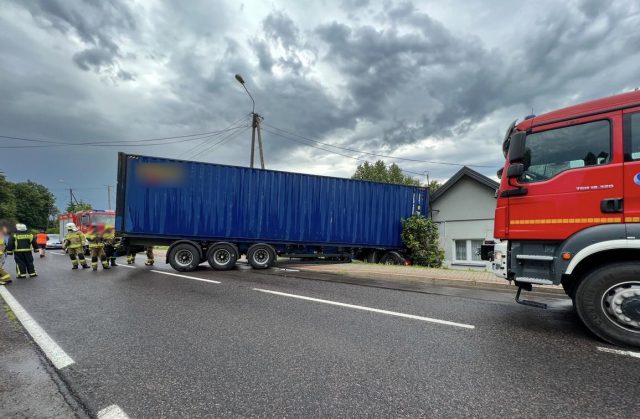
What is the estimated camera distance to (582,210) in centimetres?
371

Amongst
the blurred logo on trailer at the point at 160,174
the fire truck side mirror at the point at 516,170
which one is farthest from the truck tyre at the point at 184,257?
the fire truck side mirror at the point at 516,170

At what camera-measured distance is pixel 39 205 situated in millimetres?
71250

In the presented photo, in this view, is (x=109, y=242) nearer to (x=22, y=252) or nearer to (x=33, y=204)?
(x=22, y=252)

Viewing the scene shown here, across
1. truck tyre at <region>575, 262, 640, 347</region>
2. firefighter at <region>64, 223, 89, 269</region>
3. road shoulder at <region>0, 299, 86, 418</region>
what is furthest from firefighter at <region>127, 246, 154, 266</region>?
truck tyre at <region>575, 262, 640, 347</region>

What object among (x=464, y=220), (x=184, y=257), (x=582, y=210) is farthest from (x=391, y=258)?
(x=582, y=210)

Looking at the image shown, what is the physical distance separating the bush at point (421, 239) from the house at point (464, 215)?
1.33 meters

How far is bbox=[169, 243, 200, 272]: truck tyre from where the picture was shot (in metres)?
9.77

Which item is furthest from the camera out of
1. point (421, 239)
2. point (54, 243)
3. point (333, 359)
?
point (54, 243)

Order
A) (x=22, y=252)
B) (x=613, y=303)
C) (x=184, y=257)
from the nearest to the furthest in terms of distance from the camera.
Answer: (x=613, y=303), (x=22, y=252), (x=184, y=257)

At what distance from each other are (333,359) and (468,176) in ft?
40.7

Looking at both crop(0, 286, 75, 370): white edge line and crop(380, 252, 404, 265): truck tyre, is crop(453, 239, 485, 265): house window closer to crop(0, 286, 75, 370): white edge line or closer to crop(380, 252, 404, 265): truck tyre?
crop(380, 252, 404, 265): truck tyre

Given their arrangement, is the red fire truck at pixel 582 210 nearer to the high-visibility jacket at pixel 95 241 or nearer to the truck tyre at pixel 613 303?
the truck tyre at pixel 613 303

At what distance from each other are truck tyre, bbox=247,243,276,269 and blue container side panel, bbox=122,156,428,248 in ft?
0.90

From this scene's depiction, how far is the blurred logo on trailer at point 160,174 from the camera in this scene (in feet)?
31.9
